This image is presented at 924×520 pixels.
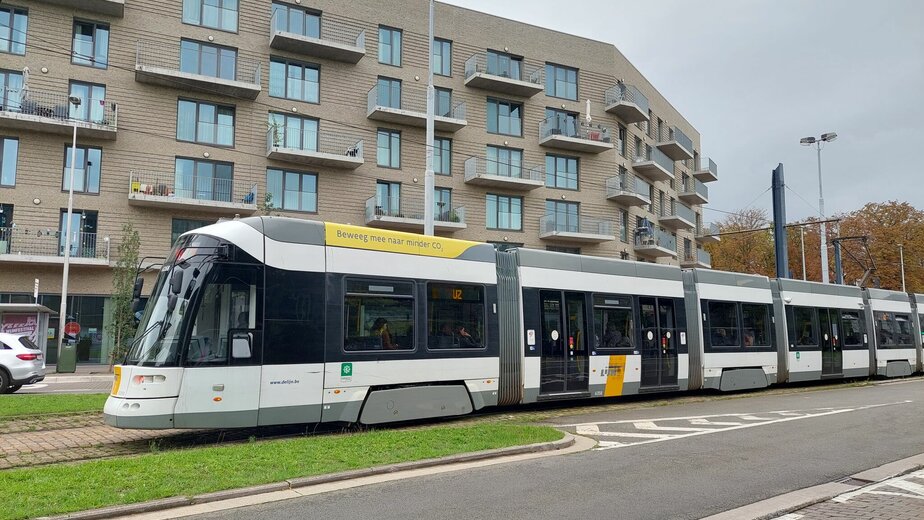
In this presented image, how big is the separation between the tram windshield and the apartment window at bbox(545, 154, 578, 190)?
34025 millimetres

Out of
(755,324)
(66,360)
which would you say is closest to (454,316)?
(755,324)

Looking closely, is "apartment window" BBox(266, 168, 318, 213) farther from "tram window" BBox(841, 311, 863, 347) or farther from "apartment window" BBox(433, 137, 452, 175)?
"tram window" BBox(841, 311, 863, 347)

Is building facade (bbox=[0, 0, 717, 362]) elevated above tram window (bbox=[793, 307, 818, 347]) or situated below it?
above

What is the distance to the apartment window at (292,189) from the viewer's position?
34.2 m

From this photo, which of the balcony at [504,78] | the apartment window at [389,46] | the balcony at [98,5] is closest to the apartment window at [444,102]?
the balcony at [504,78]

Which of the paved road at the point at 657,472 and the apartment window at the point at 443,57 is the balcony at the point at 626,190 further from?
the paved road at the point at 657,472

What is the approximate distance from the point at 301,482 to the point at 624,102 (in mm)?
40549

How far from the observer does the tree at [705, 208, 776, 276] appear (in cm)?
6225

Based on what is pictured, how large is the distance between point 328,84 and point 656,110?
2886cm

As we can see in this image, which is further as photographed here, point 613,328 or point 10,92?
point 10,92

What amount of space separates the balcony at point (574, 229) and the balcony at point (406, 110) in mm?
8003

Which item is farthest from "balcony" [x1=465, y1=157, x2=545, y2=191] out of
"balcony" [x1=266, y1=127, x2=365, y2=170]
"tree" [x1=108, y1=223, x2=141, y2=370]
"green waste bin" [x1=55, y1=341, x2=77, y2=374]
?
"green waste bin" [x1=55, y1=341, x2=77, y2=374]

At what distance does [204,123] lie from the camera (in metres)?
32.9

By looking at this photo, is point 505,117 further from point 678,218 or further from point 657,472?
point 657,472
